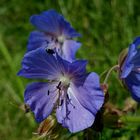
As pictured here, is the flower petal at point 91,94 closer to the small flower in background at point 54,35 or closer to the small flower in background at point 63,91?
the small flower in background at point 63,91

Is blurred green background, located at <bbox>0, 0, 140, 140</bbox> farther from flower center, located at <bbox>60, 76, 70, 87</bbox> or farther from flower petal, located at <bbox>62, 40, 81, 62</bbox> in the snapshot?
flower center, located at <bbox>60, 76, 70, 87</bbox>

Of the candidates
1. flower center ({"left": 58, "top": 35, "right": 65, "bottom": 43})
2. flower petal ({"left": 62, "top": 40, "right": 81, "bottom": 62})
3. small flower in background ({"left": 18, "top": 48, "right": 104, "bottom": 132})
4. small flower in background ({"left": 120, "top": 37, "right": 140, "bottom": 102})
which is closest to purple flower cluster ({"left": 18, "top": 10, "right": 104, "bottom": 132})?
small flower in background ({"left": 18, "top": 48, "right": 104, "bottom": 132})

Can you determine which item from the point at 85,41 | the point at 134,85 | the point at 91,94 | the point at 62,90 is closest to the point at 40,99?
the point at 62,90

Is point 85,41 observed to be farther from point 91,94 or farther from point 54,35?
point 91,94

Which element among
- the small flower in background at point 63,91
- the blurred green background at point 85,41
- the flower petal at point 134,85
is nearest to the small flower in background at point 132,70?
the flower petal at point 134,85

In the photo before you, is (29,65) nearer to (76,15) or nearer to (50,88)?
(50,88)

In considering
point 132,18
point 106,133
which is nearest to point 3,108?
point 132,18

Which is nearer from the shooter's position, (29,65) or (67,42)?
(29,65)
